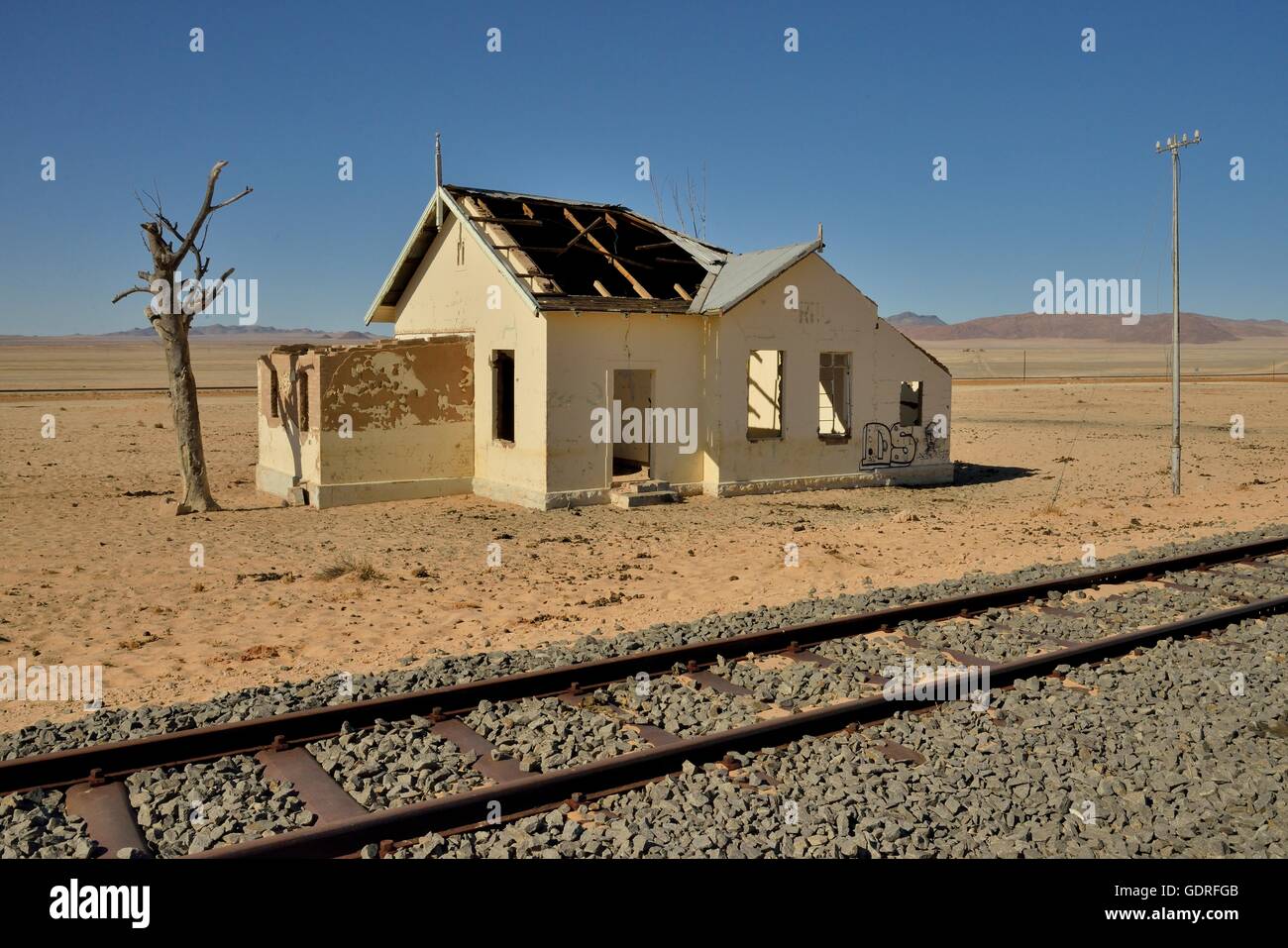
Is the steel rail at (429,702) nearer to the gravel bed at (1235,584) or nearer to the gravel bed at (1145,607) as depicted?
the gravel bed at (1145,607)

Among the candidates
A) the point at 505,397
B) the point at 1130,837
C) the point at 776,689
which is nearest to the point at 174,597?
the point at 776,689

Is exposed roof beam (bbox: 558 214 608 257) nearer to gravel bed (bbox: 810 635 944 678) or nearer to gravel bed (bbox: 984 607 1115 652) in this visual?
gravel bed (bbox: 984 607 1115 652)

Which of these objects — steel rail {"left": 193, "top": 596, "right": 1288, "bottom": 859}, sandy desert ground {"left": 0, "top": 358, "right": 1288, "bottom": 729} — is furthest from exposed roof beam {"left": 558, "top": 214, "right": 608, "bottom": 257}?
steel rail {"left": 193, "top": 596, "right": 1288, "bottom": 859}

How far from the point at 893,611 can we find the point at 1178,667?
8.30ft

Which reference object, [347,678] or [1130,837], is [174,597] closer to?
[347,678]

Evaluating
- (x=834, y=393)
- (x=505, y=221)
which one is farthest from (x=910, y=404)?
(x=505, y=221)

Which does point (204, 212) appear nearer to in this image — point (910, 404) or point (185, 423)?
point (185, 423)

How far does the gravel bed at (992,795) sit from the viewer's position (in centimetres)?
540

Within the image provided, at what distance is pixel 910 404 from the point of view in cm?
2484

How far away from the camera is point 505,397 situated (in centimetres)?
2028

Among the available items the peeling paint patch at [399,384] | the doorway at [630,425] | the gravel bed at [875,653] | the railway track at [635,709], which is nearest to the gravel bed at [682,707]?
the railway track at [635,709]

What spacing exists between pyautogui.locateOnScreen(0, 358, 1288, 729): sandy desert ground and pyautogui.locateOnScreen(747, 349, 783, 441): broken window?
311 centimetres

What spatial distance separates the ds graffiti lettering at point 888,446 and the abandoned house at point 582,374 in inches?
1.5

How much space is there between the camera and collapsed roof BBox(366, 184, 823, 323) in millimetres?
19062
